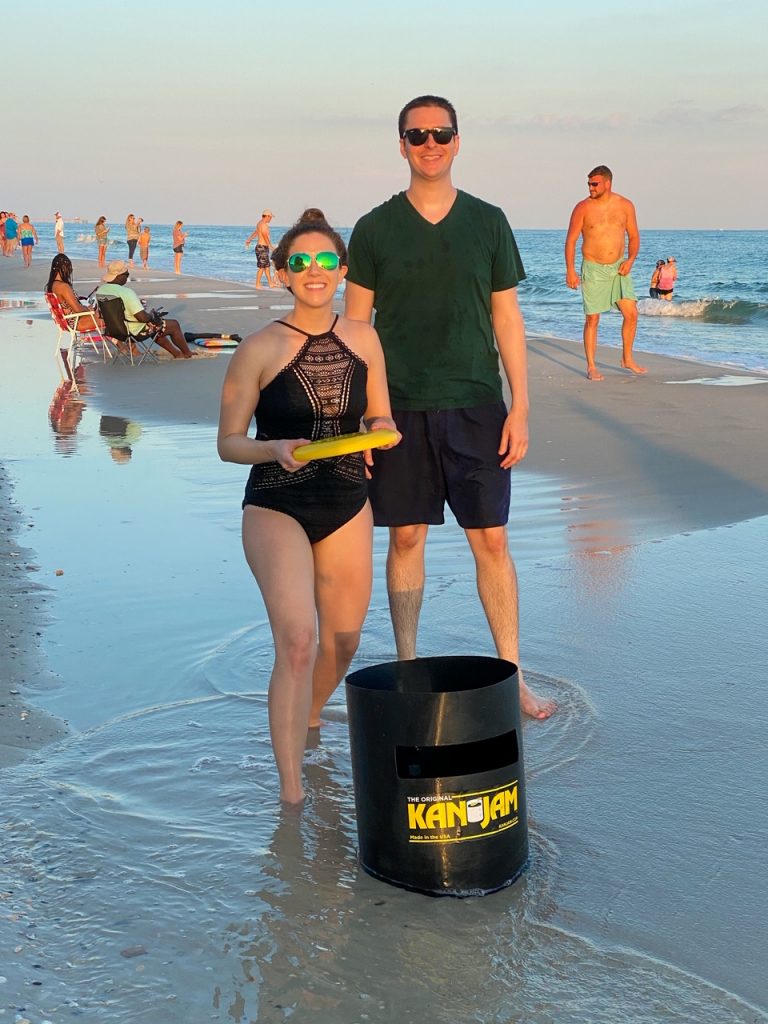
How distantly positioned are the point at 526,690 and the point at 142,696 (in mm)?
1411

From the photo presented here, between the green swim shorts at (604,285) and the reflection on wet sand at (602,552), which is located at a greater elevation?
the green swim shorts at (604,285)

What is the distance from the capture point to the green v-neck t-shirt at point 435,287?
4.54 metres

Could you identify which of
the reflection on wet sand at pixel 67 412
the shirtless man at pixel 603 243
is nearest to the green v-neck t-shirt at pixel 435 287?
the reflection on wet sand at pixel 67 412

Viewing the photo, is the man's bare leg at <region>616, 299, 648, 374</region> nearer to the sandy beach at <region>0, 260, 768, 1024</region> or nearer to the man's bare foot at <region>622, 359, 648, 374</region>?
the man's bare foot at <region>622, 359, 648, 374</region>

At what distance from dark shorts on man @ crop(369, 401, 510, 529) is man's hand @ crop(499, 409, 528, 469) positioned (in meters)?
0.03

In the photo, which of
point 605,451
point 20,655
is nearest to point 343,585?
point 20,655

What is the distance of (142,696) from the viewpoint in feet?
15.7

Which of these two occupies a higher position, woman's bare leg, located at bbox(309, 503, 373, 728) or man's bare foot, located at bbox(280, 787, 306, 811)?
woman's bare leg, located at bbox(309, 503, 373, 728)

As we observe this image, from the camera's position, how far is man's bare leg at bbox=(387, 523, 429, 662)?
15.7ft

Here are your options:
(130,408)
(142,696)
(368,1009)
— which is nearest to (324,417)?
(142,696)

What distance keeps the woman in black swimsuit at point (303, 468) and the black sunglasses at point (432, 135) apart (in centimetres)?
65

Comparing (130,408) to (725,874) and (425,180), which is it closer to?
(425,180)

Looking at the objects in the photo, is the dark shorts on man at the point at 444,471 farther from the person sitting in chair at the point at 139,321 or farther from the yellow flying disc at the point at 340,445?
the person sitting in chair at the point at 139,321

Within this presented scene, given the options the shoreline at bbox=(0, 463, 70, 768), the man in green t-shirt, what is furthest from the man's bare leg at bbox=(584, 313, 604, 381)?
the man in green t-shirt
